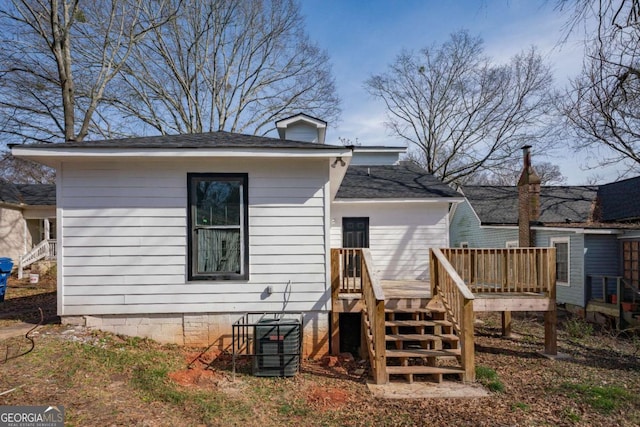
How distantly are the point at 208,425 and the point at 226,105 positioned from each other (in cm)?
2018

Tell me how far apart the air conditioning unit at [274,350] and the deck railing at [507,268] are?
319cm

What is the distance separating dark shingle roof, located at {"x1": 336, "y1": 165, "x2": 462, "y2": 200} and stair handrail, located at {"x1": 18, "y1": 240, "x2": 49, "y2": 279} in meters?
12.6

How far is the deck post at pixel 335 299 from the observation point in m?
6.22

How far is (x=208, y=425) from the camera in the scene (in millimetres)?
3764

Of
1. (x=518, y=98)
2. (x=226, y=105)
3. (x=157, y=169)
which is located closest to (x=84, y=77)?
(x=226, y=105)

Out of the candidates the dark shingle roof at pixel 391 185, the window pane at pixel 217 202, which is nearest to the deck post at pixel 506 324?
the dark shingle roof at pixel 391 185

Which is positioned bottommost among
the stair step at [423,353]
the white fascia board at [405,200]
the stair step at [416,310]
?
the stair step at [423,353]

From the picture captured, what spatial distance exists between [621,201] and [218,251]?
1560 centimetres

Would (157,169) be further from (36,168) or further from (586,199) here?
(36,168)

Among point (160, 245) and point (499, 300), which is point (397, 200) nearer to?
point (499, 300)

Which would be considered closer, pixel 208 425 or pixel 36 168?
pixel 208 425
